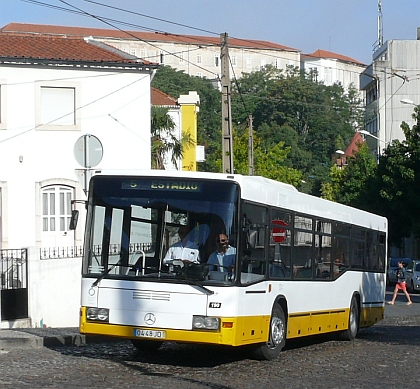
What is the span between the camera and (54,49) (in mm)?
31000

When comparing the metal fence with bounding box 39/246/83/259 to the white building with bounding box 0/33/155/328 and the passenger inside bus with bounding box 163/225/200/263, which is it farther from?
the passenger inside bus with bounding box 163/225/200/263

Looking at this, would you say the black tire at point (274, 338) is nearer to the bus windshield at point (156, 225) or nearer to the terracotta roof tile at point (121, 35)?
the bus windshield at point (156, 225)

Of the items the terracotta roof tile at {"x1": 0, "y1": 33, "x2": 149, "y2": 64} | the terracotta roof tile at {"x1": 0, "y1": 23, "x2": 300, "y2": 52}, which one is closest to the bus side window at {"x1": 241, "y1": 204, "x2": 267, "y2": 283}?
the terracotta roof tile at {"x1": 0, "y1": 33, "x2": 149, "y2": 64}

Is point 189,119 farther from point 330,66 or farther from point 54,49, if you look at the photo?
point 330,66

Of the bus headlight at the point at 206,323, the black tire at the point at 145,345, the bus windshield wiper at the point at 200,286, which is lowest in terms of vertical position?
the black tire at the point at 145,345

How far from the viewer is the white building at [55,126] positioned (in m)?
29.0

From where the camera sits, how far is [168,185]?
12477 mm

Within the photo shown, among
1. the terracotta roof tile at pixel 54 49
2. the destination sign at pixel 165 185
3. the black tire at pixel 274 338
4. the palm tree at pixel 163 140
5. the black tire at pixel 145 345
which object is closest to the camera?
the destination sign at pixel 165 185

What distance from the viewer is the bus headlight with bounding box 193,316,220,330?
469 inches

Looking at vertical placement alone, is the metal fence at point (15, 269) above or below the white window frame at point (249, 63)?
below

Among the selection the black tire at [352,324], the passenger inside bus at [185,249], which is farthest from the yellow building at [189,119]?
the passenger inside bus at [185,249]

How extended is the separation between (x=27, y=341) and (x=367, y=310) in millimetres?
8057

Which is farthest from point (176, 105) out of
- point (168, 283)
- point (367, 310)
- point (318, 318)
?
point (168, 283)

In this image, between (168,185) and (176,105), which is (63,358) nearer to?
(168,185)
